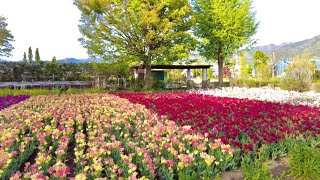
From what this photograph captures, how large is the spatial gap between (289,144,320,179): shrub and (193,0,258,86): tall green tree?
59.9 feet

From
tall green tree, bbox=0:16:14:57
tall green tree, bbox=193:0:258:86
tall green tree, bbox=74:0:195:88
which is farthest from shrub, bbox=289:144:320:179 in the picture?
tall green tree, bbox=0:16:14:57

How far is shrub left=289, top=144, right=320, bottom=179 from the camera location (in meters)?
3.73

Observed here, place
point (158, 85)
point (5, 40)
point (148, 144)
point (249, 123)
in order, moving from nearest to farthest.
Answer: point (148, 144), point (249, 123), point (158, 85), point (5, 40)

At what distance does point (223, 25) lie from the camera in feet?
74.6

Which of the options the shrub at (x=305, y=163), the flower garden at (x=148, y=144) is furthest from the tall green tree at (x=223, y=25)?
the shrub at (x=305, y=163)

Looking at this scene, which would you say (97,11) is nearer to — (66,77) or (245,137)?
(66,77)

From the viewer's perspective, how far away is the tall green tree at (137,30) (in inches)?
715

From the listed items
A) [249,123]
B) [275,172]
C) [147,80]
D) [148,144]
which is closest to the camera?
[275,172]

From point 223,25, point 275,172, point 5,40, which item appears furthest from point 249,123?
point 5,40

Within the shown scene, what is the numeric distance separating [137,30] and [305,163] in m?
15.5

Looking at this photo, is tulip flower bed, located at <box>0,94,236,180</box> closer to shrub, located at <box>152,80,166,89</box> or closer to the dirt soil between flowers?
the dirt soil between flowers

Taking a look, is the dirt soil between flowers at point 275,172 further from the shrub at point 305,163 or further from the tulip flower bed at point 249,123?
the tulip flower bed at point 249,123

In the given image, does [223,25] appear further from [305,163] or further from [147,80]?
[305,163]

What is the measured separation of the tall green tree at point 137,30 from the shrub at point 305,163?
14.6 metres
